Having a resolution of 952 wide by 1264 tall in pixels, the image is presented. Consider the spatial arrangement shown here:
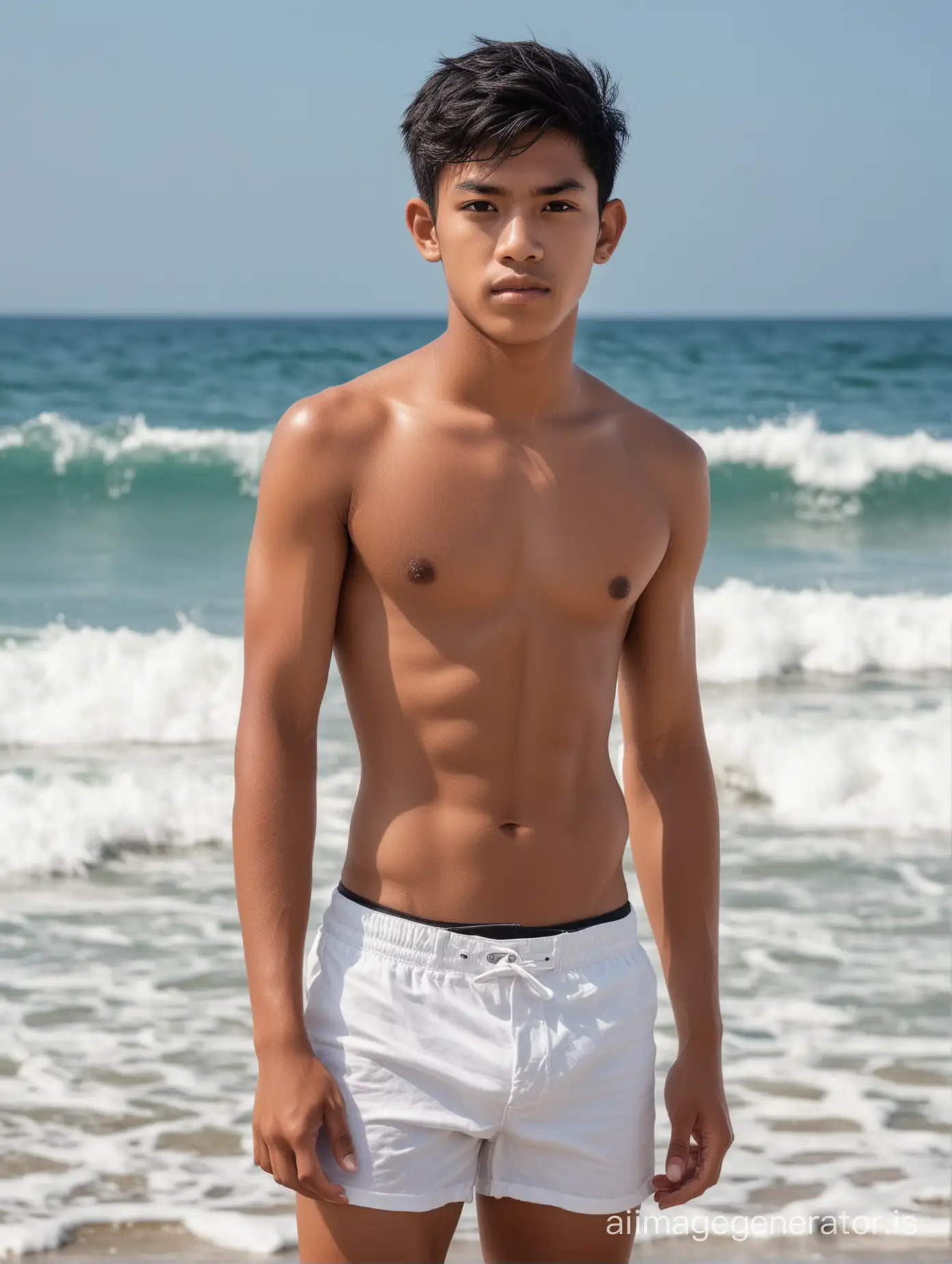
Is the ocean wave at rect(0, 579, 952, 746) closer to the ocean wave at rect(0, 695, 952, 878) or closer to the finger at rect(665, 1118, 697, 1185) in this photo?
the ocean wave at rect(0, 695, 952, 878)

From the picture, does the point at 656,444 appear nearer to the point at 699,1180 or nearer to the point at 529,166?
the point at 529,166

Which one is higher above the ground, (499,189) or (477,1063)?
(499,189)

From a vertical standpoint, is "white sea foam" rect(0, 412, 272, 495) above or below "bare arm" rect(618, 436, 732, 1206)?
above

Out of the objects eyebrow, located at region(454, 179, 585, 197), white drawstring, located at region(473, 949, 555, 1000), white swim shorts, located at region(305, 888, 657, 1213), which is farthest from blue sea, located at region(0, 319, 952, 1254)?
eyebrow, located at region(454, 179, 585, 197)

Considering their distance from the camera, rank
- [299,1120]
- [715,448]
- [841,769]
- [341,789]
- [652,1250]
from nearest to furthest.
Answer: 1. [299,1120]
2. [652,1250]
3. [341,789]
4. [841,769]
5. [715,448]

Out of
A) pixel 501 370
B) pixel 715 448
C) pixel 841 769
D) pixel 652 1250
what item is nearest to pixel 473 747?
pixel 501 370

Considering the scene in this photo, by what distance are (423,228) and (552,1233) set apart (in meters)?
1.24

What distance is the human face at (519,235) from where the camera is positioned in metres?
1.82

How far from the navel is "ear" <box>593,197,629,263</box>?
438 mm

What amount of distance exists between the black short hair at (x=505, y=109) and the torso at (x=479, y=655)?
27 cm

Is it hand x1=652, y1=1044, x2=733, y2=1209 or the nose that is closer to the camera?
the nose

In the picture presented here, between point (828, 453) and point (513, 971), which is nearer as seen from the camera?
point (513, 971)

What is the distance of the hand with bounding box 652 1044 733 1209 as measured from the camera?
194cm

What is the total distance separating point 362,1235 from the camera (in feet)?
5.92
